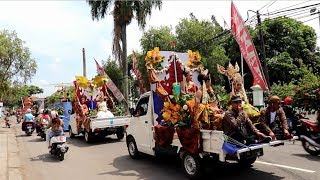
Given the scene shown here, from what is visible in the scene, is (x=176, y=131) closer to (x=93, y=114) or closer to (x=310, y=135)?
(x=310, y=135)

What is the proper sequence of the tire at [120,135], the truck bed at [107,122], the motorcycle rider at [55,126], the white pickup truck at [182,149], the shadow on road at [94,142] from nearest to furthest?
the white pickup truck at [182,149] → the motorcycle rider at [55,126] → the truck bed at [107,122] → the shadow on road at [94,142] → the tire at [120,135]

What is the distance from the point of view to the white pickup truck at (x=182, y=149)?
628cm

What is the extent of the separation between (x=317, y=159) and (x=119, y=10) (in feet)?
57.7

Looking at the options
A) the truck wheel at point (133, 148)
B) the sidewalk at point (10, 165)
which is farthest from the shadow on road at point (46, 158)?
the truck wheel at point (133, 148)

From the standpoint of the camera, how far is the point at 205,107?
22.5ft

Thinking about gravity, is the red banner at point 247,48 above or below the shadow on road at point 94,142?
above

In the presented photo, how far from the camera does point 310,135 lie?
8695mm

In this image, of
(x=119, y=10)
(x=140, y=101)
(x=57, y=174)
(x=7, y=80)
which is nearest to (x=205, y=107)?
(x=140, y=101)

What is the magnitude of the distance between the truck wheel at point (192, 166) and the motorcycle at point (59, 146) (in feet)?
15.6

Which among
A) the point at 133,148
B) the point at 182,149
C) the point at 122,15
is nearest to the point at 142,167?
the point at 133,148

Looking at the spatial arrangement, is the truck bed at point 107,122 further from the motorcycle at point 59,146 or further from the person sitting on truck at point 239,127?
the person sitting on truck at point 239,127

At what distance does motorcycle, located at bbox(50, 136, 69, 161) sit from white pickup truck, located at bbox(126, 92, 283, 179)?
211 centimetres

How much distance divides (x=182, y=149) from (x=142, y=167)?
1.69 metres

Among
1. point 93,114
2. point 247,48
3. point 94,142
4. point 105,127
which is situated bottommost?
point 94,142
